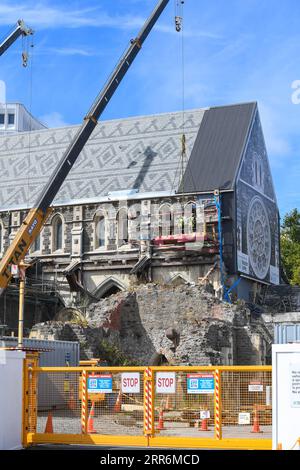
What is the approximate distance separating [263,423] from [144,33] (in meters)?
30.3

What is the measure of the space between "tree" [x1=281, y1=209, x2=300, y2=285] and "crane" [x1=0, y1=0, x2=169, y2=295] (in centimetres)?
2603

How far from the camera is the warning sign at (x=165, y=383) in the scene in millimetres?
14250

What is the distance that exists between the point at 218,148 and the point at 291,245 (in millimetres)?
20596

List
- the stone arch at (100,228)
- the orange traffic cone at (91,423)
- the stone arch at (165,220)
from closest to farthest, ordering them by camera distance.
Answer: the orange traffic cone at (91,423)
the stone arch at (165,220)
the stone arch at (100,228)

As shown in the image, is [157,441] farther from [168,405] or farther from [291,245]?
[291,245]

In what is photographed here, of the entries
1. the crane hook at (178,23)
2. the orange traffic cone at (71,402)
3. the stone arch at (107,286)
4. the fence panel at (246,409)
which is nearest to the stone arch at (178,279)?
the stone arch at (107,286)

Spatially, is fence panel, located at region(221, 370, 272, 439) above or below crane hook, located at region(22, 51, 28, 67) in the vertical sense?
below

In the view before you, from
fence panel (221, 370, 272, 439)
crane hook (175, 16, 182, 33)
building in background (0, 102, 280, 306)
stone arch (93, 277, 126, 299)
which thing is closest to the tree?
building in background (0, 102, 280, 306)

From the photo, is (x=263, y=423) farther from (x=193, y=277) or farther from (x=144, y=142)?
(x=144, y=142)

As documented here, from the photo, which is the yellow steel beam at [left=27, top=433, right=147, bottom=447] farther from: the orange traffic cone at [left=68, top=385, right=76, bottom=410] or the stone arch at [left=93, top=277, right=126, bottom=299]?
→ the stone arch at [left=93, top=277, right=126, bottom=299]

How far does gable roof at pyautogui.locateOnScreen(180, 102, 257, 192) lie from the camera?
46.2m

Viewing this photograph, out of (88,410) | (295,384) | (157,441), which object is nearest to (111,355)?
(88,410)

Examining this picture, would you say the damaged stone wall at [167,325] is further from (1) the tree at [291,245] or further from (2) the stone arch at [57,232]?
(1) the tree at [291,245]

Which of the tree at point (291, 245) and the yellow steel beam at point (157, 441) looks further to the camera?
the tree at point (291, 245)
